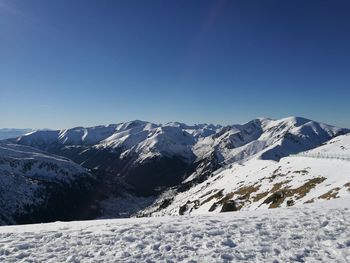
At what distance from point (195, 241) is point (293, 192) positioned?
167 ft

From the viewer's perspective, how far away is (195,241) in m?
16.6

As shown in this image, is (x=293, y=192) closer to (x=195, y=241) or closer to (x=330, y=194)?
(x=330, y=194)

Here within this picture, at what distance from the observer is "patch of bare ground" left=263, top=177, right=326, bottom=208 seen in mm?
59237

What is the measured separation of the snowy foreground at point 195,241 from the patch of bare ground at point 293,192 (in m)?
39.2

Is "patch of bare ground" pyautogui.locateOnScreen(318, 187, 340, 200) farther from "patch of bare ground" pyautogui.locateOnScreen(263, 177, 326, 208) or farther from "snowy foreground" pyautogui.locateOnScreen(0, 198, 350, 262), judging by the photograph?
"snowy foreground" pyautogui.locateOnScreen(0, 198, 350, 262)

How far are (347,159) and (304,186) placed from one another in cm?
1202

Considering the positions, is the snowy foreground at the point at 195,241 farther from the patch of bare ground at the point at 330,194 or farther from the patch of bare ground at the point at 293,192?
the patch of bare ground at the point at 293,192

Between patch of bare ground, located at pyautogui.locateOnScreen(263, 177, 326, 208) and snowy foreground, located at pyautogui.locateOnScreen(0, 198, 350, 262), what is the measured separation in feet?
128

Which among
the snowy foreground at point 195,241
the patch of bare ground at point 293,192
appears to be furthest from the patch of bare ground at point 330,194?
the snowy foreground at point 195,241

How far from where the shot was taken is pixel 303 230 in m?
18.2

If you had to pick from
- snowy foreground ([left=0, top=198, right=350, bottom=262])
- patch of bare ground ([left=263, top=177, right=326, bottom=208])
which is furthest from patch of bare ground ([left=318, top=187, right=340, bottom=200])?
snowy foreground ([left=0, top=198, right=350, bottom=262])

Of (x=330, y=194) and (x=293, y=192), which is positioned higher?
(x=330, y=194)

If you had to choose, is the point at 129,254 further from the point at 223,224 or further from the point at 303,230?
the point at 303,230

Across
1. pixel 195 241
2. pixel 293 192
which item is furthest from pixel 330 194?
pixel 195 241
